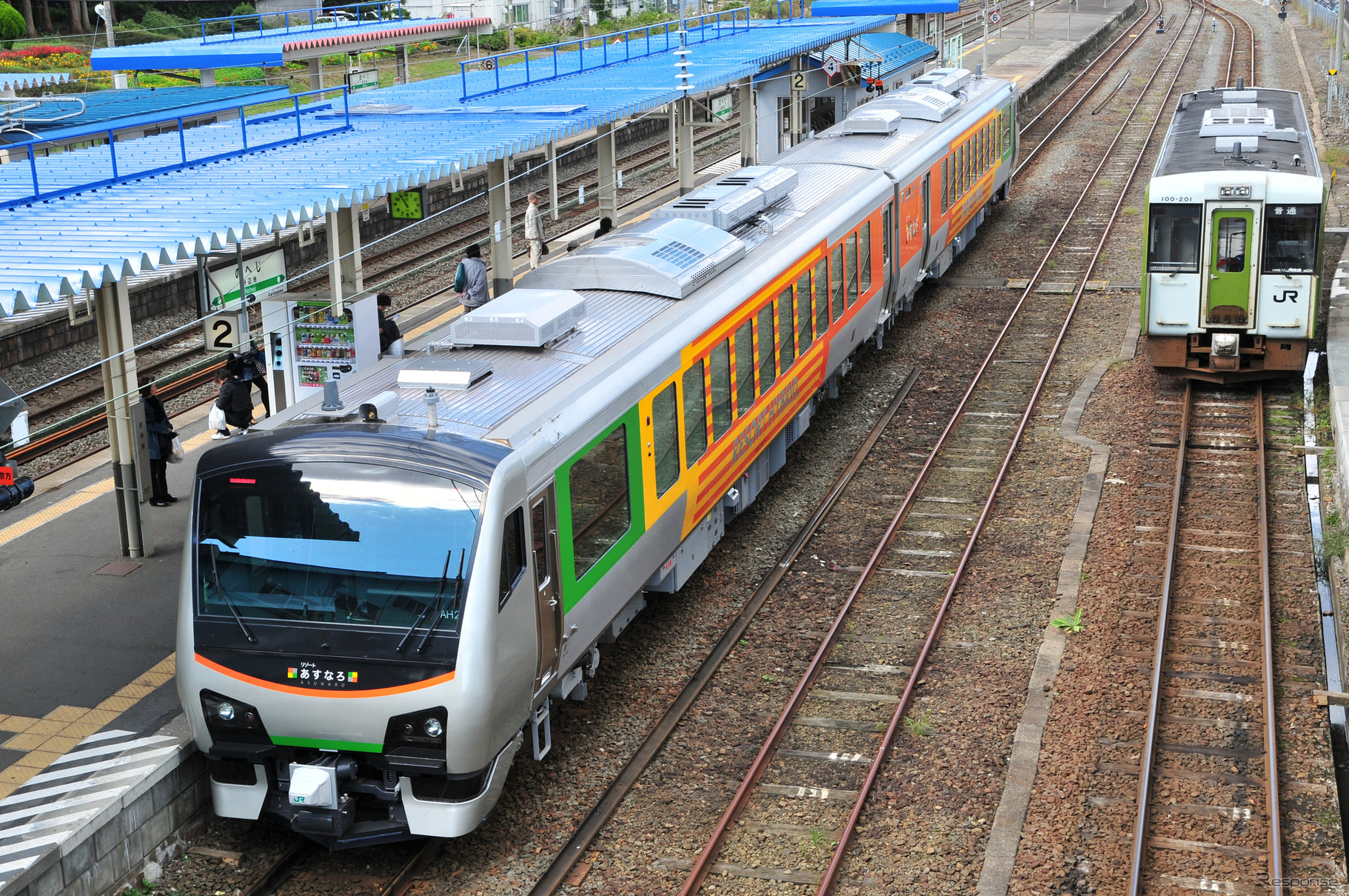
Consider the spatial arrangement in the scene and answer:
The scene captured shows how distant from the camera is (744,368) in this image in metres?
12.1

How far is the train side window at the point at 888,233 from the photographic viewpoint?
1702cm

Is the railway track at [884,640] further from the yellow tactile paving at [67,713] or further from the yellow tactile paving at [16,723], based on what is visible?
the yellow tactile paving at [16,723]

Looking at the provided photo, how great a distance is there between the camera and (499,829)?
8445mm

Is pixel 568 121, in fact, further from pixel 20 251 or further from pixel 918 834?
pixel 918 834

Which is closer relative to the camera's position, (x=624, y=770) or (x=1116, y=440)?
(x=624, y=770)

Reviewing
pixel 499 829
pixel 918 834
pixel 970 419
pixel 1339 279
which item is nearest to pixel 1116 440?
pixel 970 419

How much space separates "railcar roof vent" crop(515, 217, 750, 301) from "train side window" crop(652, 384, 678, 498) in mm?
1321

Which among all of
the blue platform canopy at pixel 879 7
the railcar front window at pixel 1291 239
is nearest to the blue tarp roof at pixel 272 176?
the railcar front window at pixel 1291 239

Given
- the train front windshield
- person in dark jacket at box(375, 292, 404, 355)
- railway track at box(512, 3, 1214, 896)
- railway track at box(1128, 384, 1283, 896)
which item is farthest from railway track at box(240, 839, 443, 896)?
person in dark jacket at box(375, 292, 404, 355)

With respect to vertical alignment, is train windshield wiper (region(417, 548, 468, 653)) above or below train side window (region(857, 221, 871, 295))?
below

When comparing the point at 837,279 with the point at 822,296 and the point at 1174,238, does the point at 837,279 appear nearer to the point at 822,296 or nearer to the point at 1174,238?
the point at 822,296

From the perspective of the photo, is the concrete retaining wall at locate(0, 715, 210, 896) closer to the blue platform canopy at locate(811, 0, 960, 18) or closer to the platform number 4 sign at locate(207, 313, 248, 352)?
the platform number 4 sign at locate(207, 313, 248, 352)

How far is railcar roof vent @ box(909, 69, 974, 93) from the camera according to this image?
78.1 feet

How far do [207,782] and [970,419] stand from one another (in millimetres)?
10113
